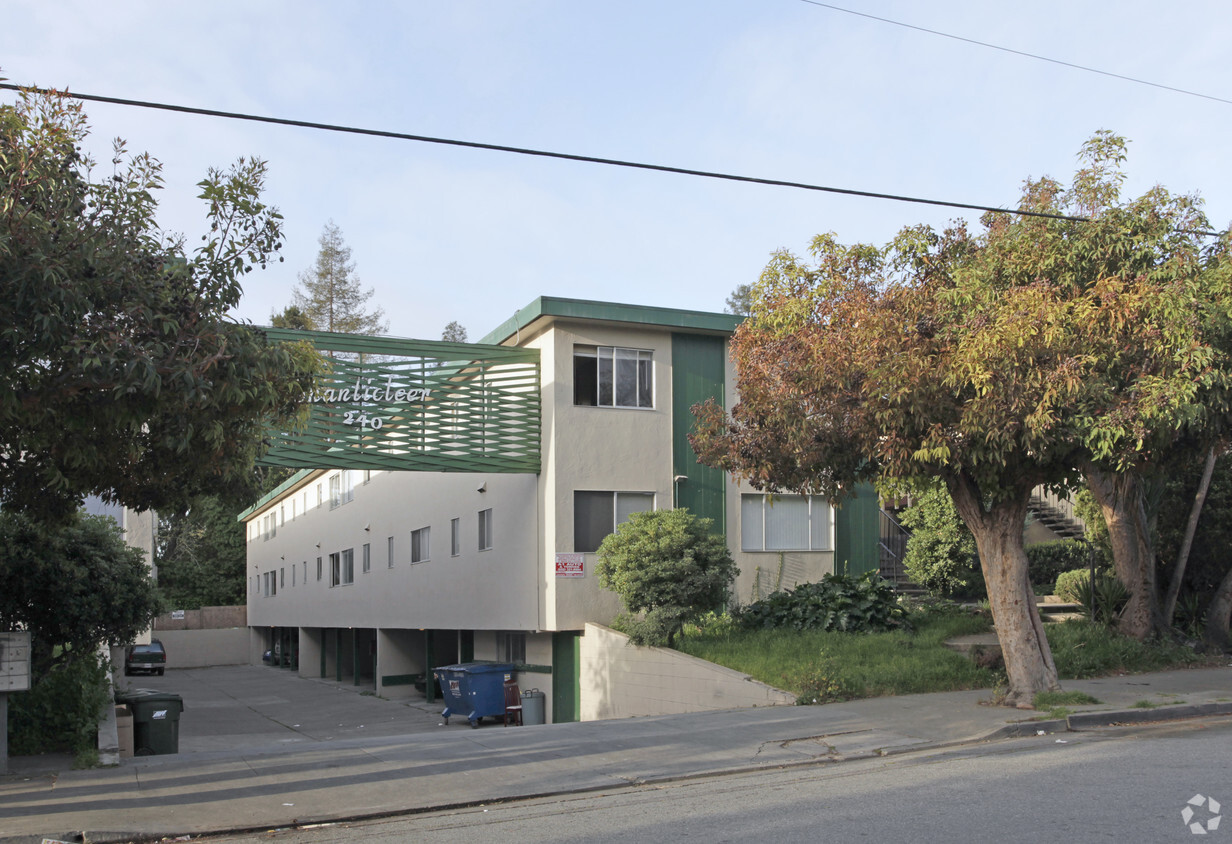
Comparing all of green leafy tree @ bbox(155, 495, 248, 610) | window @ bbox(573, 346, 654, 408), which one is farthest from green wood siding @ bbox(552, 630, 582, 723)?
green leafy tree @ bbox(155, 495, 248, 610)

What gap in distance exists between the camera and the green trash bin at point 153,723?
45.4 feet

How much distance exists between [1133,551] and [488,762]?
12.2 meters

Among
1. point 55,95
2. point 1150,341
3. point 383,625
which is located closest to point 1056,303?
point 1150,341

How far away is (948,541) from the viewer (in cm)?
2323

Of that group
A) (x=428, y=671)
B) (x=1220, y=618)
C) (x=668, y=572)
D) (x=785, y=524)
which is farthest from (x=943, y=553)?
(x=428, y=671)

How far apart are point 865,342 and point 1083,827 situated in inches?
256

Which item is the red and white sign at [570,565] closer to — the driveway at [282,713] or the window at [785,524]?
the window at [785,524]

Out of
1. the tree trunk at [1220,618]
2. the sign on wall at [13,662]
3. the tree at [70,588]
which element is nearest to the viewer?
the sign on wall at [13,662]

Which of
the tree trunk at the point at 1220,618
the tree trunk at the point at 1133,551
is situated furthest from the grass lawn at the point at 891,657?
the tree trunk at the point at 1220,618

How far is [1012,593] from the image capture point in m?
13.1

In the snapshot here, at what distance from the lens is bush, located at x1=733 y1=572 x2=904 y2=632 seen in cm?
1820

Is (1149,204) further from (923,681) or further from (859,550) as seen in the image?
(859,550)

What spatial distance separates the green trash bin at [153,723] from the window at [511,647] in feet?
31.2

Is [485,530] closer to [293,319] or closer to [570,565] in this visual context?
[570,565]
